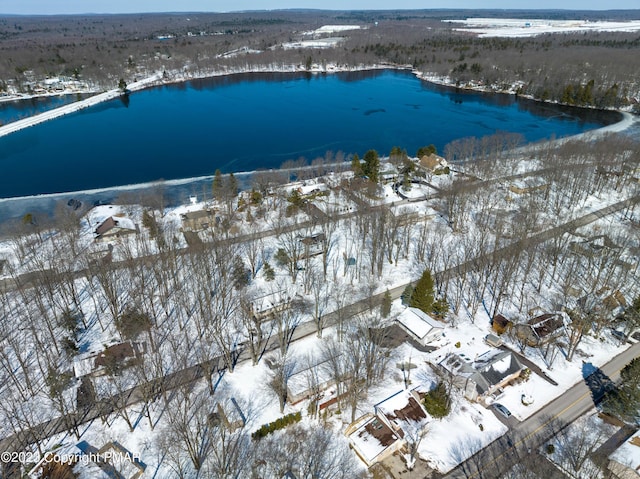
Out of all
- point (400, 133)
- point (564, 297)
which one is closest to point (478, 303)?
point (564, 297)

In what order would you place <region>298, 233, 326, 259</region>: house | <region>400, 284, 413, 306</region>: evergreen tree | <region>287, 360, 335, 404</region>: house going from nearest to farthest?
<region>287, 360, 335, 404</region>: house, <region>400, 284, 413, 306</region>: evergreen tree, <region>298, 233, 326, 259</region>: house

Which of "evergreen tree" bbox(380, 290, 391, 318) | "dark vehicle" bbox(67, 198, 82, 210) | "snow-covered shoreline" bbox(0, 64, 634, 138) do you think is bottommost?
"dark vehicle" bbox(67, 198, 82, 210)

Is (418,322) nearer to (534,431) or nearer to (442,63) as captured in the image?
(534,431)

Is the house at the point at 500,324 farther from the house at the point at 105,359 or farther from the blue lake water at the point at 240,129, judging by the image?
the blue lake water at the point at 240,129

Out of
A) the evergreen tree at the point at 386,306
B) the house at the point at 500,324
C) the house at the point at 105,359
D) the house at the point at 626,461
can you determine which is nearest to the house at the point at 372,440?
the evergreen tree at the point at 386,306

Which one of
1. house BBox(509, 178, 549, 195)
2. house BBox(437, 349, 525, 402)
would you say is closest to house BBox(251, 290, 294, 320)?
house BBox(437, 349, 525, 402)

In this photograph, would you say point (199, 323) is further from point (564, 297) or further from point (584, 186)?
point (584, 186)

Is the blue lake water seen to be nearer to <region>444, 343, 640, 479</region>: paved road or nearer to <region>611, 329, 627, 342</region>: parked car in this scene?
<region>611, 329, 627, 342</region>: parked car
